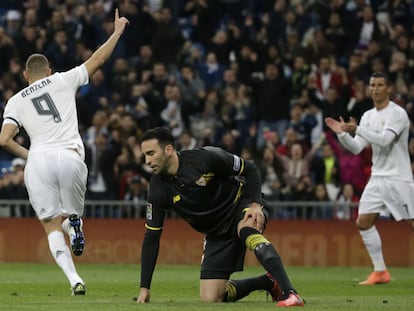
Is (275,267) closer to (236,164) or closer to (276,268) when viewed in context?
(276,268)

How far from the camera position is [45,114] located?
40.9 feet

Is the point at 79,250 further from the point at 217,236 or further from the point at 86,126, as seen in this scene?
the point at 86,126

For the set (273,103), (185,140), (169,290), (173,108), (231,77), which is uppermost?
(231,77)

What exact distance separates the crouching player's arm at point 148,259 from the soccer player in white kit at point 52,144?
166 cm

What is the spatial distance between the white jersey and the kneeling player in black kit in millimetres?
1788

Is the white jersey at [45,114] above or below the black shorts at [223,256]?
above

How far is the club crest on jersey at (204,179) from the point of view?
11.0 m

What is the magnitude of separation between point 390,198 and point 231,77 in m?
8.08

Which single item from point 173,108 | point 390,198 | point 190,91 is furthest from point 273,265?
point 190,91

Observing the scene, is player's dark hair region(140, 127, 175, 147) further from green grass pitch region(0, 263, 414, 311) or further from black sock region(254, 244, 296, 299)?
green grass pitch region(0, 263, 414, 311)

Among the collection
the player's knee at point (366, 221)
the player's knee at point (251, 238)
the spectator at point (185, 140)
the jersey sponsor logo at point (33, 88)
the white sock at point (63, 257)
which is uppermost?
the jersey sponsor logo at point (33, 88)

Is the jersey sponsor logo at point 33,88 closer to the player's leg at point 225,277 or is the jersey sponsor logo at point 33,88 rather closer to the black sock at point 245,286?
the player's leg at point 225,277

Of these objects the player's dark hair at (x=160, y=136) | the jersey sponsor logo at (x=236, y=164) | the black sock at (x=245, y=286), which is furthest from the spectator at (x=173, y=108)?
Result: the player's dark hair at (x=160, y=136)

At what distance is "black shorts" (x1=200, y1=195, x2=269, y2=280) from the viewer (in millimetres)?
11461
